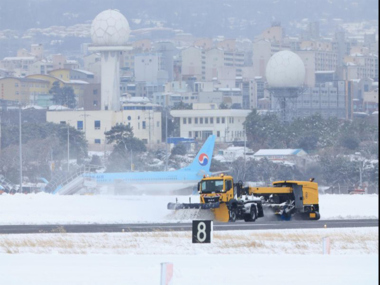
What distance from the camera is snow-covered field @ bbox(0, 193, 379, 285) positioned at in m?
27.1

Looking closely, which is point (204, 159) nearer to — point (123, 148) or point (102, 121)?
point (123, 148)

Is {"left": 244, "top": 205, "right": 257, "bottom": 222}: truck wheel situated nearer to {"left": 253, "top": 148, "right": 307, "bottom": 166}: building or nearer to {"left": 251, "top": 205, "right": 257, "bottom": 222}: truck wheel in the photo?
{"left": 251, "top": 205, "right": 257, "bottom": 222}: truck wheel

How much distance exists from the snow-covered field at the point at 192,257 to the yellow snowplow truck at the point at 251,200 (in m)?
2.44

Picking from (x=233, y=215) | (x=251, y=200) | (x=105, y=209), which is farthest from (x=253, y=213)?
(x=105, y=209)

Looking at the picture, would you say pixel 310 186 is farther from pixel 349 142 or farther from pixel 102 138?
pixel 102 138

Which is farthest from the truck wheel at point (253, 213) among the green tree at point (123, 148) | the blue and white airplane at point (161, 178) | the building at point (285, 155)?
the green tree at point (123, 148)

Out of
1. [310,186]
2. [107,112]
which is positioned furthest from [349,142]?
[310,186]

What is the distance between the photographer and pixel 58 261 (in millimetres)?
31422

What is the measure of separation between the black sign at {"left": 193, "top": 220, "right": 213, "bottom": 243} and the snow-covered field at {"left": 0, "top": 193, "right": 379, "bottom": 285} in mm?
414

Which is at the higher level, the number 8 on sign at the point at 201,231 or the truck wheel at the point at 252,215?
the number 8 on sign at the point at 201,231

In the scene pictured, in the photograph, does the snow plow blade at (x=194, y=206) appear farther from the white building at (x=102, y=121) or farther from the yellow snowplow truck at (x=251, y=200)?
the white building at (x=102, y=121)

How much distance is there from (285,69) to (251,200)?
145700mm

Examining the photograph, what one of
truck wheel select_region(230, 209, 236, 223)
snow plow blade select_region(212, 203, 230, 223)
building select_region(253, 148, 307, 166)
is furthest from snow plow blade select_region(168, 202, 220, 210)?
building select_region(253, 148, 307, 166)

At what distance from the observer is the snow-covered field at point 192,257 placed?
88.9 ft
